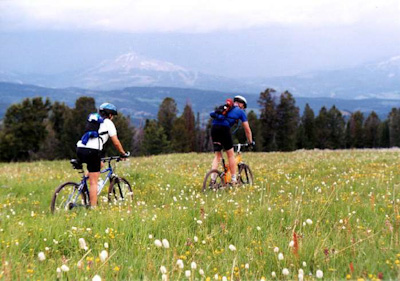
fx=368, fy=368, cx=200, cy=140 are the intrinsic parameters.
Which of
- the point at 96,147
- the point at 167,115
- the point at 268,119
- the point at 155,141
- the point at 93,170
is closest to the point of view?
the point at 96,147

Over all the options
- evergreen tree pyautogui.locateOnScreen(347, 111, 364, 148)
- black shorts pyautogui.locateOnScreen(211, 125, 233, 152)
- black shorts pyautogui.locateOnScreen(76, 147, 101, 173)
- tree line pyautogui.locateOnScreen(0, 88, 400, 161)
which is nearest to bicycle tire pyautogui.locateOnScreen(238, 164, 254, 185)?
black shorts pyautogui.locateOnScreen(211, 125, 233, 152)

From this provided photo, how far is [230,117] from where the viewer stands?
35.7ft

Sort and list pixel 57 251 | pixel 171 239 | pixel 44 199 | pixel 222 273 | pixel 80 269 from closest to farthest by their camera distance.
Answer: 1. pixel 80 269
2. pixel 222 273
3. pixel 57 251
4. pixel 171 239
5. pixel 44 199

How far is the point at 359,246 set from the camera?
4.74 m

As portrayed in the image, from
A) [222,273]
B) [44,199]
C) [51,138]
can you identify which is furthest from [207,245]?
[51,138]

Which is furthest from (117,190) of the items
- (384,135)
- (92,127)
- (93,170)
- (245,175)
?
(384,135)

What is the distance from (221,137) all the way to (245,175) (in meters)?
2.34

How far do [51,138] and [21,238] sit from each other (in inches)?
3084

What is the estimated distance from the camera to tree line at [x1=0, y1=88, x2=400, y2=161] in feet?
213

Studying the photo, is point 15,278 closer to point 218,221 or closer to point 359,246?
point 218,221

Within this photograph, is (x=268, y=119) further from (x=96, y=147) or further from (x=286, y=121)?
(x=96, y=147)

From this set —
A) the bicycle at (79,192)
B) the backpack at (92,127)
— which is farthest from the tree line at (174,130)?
the backpack at (92,127)

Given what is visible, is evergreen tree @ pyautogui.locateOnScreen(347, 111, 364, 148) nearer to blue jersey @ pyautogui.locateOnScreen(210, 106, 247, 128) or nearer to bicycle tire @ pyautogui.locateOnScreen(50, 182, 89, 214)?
blue jersey @ pyautogui.locateOnScreen(210, 106, 247, 128)

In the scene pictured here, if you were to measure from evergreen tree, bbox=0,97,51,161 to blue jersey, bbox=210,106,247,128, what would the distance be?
5986cm
